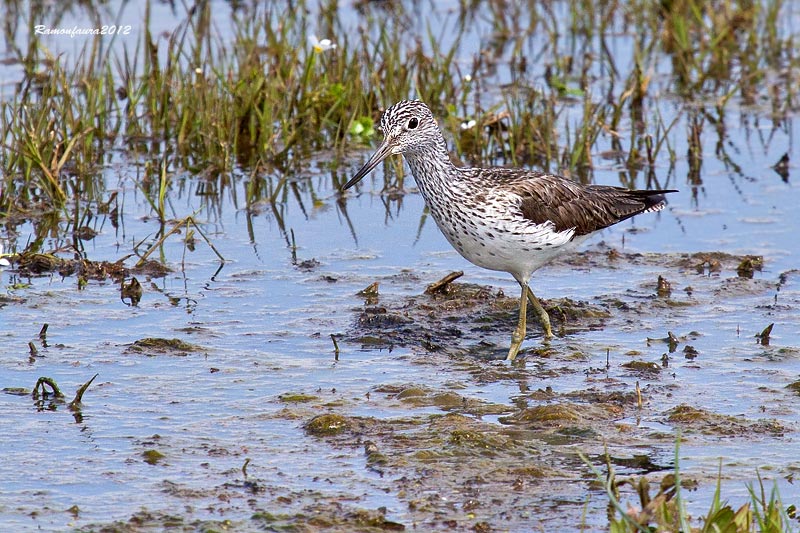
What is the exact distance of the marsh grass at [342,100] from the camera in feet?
33.6

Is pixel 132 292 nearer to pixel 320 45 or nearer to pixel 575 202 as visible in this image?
pixel 575 202

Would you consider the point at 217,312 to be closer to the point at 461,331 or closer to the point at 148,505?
the point at 461,331

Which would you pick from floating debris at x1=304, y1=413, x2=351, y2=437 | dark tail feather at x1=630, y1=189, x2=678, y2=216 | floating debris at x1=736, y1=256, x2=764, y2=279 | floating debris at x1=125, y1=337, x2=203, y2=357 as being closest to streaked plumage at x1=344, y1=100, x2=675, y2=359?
dark tail feather at x1=630, y1=189, x2=678, y2=216

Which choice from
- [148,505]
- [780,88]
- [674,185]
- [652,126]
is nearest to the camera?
[148,505]

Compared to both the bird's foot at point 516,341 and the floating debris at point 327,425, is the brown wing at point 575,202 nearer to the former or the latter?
the bird's foot at point 516,341

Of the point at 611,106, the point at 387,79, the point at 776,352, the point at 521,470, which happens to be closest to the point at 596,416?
the point at 521,470

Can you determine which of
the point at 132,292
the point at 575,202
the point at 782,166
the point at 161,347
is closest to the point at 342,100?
the point at 132,292

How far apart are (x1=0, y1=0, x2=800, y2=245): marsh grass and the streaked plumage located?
2173 millimetres

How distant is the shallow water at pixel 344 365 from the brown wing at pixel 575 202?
0.60 m

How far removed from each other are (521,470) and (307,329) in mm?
2495

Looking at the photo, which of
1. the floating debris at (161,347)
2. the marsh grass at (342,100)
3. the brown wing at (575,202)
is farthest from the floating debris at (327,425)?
the marsh grass at (342,100)

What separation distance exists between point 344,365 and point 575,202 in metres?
1.93

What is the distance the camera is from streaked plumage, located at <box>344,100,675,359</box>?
7.46 m

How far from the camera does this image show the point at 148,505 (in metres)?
5.43
